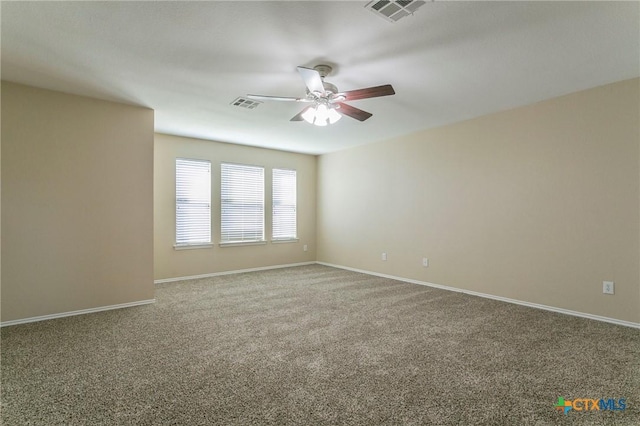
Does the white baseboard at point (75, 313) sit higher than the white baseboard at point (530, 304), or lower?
lower

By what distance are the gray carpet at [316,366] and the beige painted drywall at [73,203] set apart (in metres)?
0.35

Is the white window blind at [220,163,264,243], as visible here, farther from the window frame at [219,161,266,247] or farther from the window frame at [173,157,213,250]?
the window frame at [173,157,213,250]

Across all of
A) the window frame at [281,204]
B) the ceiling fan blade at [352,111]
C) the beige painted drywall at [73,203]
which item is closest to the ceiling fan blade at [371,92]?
the ceiling fan blade at [352,111]

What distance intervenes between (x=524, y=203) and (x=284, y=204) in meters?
4.36

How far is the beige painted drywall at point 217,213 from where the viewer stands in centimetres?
532

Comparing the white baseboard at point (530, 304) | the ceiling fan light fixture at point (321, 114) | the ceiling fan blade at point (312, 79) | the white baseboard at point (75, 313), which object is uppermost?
the ceiling fan blade at point (312, 79)

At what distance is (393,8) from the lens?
2.07m

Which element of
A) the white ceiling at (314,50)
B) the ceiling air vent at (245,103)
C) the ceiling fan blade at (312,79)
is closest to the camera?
the white ceiling at (314,50)

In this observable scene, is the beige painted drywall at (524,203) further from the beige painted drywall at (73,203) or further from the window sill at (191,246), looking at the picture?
the beige painted drywall at (73,203)

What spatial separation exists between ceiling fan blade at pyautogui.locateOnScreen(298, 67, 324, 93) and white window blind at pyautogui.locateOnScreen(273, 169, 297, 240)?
13.1 feet

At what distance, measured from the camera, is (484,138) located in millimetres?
4371

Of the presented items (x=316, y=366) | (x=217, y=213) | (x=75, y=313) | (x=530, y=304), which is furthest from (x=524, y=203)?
(x=75, y=313)

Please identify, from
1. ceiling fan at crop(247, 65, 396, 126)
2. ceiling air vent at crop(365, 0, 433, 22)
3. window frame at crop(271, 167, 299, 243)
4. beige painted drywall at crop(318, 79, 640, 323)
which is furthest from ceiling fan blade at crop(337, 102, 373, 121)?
window frame at crop(271, 167, 299, 243)

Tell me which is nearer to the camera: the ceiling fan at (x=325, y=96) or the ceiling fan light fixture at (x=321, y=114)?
the ceiling fan at (x=325, y=96)
